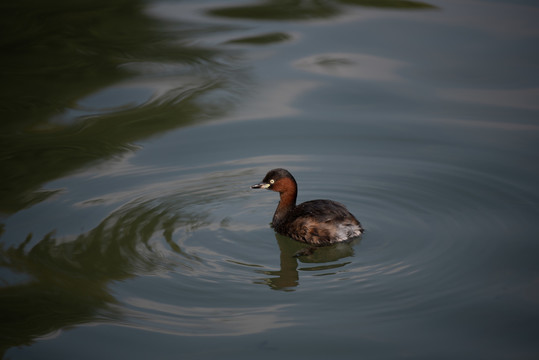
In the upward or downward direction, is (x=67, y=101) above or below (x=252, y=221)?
above

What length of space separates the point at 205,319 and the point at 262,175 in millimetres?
2573

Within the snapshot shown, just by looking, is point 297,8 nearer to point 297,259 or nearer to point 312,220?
point 312,220

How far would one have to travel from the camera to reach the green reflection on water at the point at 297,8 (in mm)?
11258

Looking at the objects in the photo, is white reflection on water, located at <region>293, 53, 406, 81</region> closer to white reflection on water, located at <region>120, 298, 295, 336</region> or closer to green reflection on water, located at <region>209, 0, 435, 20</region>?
green reflection on water, located at <region>209, 0, 435, 20</region>

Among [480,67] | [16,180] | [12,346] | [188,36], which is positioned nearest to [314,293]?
[12,346]

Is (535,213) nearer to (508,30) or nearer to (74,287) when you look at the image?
(74,287)

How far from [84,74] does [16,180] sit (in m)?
2.68

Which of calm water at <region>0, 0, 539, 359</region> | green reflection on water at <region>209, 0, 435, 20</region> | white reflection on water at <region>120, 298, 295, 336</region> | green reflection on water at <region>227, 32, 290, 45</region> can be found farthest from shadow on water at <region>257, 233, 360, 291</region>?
green reflection on water at <region>209, 0, 435, 20</region>

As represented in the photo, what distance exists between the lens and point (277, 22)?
11125 millimetres

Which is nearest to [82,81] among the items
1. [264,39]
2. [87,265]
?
[264,39]

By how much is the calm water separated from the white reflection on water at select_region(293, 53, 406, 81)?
34mm

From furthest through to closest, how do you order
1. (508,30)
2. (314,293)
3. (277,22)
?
(277,22) < (508,30) < (314,293)

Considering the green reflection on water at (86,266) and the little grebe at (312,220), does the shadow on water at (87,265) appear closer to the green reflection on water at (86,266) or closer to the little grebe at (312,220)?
the green reflection on water at (86,266)

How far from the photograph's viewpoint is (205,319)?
16.3ft
